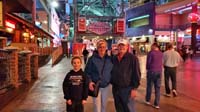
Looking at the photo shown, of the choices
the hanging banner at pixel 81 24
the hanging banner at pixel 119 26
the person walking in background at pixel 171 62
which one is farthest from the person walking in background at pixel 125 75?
the hanging banner at pixel 119 26

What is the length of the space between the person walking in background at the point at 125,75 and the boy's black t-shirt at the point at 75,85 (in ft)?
Result: 2.10

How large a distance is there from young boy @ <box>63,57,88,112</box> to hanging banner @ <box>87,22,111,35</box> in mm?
29447

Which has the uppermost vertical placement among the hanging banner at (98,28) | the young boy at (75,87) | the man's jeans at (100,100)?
the hanging banner at (98,28)

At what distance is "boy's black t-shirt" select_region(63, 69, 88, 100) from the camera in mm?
5629

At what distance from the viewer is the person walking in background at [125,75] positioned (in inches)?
235

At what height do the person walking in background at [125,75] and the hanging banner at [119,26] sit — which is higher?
the hanging banner at [119,26]

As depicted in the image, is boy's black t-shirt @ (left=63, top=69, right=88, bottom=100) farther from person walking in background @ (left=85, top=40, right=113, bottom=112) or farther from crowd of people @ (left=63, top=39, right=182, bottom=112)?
person walking in background @ (left=85, top=40, right=113, bottom=112)

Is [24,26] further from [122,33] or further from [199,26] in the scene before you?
[199,26]

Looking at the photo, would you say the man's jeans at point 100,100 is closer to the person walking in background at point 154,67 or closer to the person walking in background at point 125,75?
the person walking in background at point 125,75

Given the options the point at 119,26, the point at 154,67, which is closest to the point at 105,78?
the point at 154,67

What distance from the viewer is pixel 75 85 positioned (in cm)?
562

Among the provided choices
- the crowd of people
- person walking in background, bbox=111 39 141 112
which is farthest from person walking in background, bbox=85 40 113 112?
person walking in background, bbox=111 39 141 112

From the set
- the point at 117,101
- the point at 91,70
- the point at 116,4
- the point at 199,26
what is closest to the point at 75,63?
the point at 91,70

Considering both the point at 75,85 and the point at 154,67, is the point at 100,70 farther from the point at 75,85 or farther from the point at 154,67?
the point at 154,67
